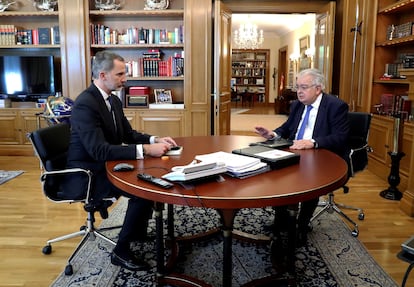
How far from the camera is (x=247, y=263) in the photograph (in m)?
2.48

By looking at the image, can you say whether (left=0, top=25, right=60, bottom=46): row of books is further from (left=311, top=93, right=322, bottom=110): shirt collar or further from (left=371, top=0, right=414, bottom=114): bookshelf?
(left=371, top=0, right=414, bottom=114): bookshelf

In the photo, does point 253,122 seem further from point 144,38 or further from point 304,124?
point 304,124

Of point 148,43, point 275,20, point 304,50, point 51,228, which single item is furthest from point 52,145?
point 275,20

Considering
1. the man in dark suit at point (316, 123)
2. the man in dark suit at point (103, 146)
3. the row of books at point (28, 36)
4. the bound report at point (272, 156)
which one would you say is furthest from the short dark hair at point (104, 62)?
the row of books at point (28, 36)

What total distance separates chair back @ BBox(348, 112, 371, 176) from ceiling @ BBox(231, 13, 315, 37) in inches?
277

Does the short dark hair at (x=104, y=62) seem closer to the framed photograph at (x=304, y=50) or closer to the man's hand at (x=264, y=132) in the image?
the man's hand at (x=264, y=132)

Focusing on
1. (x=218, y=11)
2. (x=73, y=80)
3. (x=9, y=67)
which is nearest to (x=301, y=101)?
(x=218, y=11)

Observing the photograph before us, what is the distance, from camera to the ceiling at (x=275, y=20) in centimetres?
1034

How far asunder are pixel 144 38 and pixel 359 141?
3.45m

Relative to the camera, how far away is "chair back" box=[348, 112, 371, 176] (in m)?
3.07

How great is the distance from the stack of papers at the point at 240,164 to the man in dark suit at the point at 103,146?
0.35 metres

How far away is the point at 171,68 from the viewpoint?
220 inches

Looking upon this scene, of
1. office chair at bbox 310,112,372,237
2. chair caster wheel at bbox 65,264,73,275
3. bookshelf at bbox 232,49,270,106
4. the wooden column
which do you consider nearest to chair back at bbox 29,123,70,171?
chair caster wheel at bbox 65,264,73,275

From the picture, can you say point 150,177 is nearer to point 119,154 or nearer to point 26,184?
point 119,154
